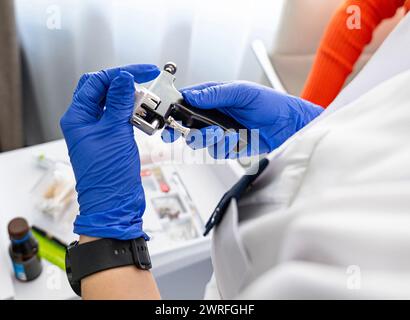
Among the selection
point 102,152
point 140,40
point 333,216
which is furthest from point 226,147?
point 140,40

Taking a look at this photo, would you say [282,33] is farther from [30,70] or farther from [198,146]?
[30,70]

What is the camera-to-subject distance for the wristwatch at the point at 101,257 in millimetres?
497

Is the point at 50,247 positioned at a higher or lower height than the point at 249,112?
lower

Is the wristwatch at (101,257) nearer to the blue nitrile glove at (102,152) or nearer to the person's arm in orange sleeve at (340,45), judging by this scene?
the blue nitrile glove at (102,152)

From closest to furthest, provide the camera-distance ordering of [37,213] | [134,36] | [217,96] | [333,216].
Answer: [333,216] < [217,96] < [37,213] < [134,36]

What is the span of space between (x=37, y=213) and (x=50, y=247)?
8 cm

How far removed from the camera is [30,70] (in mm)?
1151

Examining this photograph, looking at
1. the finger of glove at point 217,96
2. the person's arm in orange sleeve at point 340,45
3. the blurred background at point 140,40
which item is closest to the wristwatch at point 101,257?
the finger of glove at point 217,96

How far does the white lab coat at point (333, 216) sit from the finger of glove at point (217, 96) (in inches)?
7.2

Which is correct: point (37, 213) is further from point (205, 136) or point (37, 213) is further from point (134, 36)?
point (134, 36)

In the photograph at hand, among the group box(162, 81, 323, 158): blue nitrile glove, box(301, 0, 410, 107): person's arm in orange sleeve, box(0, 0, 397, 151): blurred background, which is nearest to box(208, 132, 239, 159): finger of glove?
box(162, 81, 323, 158): blue nitrile glove

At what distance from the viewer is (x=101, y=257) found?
1.64 feet

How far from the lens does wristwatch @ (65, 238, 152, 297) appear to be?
0.50 meters

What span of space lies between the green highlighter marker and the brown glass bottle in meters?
0.04
